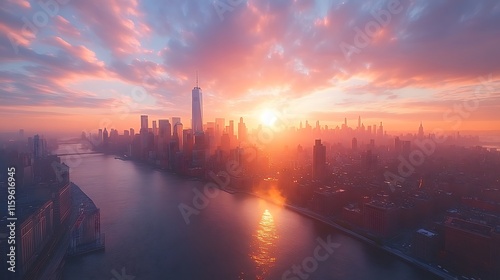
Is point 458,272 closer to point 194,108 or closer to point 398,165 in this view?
point 398,165

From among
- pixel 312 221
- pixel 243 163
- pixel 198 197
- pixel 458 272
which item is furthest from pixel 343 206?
pixel 243 163

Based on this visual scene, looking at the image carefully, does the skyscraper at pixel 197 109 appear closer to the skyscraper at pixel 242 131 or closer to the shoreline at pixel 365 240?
the skyscraper at pixel 242 131

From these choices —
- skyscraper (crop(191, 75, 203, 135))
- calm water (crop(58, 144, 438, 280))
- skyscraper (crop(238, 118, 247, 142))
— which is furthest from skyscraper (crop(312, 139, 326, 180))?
skyscraper (crop(191, 75, 203, 135))

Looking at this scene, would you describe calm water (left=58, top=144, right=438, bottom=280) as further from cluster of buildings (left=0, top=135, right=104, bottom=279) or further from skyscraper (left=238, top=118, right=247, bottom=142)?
skyscraper (left=238, top=118, right=247, bottom=142)

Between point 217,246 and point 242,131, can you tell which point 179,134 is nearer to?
point 242,131


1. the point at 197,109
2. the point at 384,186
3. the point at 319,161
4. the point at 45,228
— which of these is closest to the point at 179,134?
the point at 197,109

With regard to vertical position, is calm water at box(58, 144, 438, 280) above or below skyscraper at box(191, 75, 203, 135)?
below

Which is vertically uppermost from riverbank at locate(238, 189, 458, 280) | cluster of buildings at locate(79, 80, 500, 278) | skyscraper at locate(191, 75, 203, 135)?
skyscraper at locate(191, 75, 203, 135)

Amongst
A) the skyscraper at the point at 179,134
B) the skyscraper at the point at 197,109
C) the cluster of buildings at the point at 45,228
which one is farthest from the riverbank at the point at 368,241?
the skyscraper at the point at 197,109
